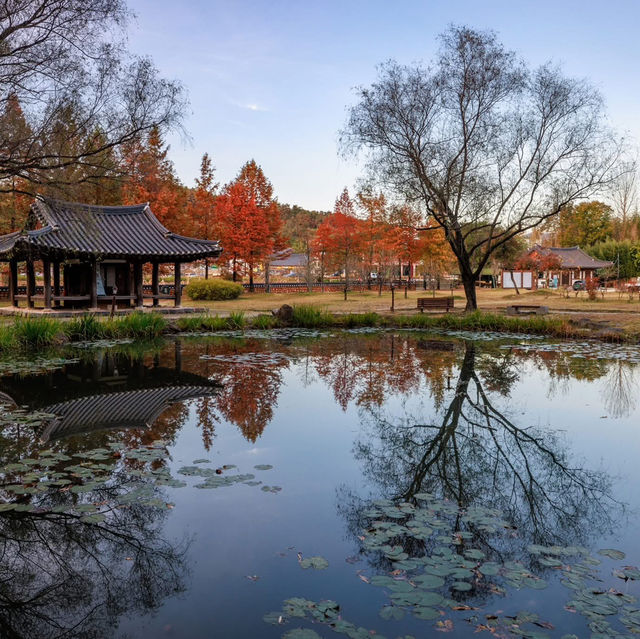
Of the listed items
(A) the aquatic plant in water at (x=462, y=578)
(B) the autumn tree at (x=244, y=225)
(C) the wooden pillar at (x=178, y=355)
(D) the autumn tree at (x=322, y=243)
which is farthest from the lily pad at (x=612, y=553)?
(D) the autumn tree at (x=322, y=243)

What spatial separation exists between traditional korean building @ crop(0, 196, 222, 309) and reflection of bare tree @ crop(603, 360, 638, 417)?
52.8 ft

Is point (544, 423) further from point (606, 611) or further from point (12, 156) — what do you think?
point (12, 156)

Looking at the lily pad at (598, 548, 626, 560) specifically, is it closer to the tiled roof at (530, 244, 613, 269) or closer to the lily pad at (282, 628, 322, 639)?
the lily pad at (282, 628, 322, 639)

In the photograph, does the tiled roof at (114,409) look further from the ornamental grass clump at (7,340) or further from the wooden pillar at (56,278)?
the wooden pillar at (56,278)

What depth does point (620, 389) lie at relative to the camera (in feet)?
31.3

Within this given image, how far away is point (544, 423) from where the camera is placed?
7.41 m

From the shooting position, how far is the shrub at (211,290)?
31.9m

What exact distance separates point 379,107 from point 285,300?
14.7m

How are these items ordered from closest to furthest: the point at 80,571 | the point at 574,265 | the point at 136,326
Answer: the point at 80,571, the point at 136,326, the point at 574,265

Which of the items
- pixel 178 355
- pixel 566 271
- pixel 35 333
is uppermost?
pixel 566 271

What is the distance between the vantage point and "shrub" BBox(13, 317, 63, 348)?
13602 mm

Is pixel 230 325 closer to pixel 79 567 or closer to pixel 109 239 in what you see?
pixel 109 239

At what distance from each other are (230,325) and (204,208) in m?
22.1

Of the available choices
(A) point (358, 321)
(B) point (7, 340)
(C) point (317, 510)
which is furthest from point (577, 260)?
(C) point (317, 510)
